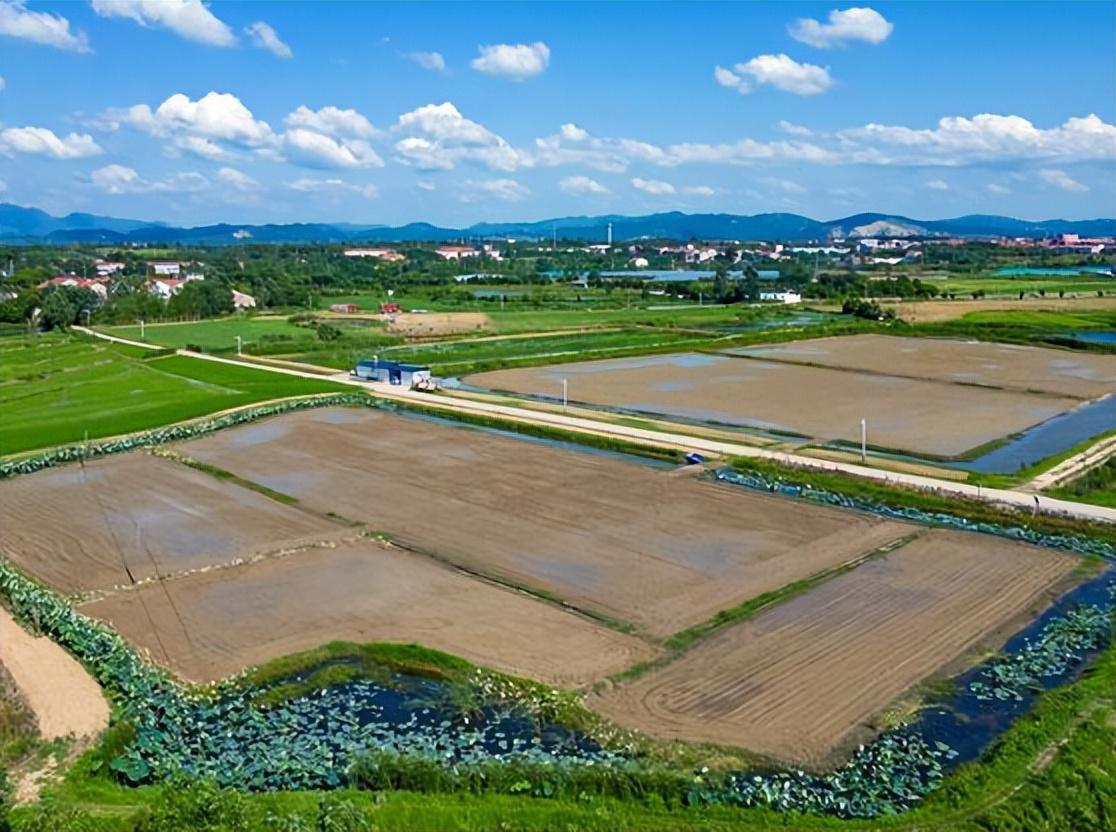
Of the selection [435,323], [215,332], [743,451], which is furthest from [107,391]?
[435,323]

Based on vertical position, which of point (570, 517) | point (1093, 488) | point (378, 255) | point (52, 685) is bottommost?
point (52, 685)

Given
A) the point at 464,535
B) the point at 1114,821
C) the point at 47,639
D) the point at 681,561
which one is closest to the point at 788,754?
the point at 1114,821

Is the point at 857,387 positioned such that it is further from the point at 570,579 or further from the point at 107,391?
the point at 107,391

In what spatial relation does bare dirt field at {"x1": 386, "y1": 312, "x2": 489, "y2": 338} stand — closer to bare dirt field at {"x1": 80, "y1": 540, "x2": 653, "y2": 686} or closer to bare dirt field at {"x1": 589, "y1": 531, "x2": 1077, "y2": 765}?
bare dirt field at {"x1": 80, "y1": 540, "x2": 653, "y2": 686}

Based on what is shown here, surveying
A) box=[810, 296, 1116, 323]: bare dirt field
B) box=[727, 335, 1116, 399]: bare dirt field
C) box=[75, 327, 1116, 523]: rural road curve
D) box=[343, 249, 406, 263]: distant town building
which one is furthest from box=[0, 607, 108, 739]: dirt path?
box=[343, 249, 406, 263]: distant town building

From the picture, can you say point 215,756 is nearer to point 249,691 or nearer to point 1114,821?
point 249,691

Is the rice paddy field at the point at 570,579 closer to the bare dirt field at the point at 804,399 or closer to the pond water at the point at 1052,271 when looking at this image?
the bare dirt field at the point at 804,399
